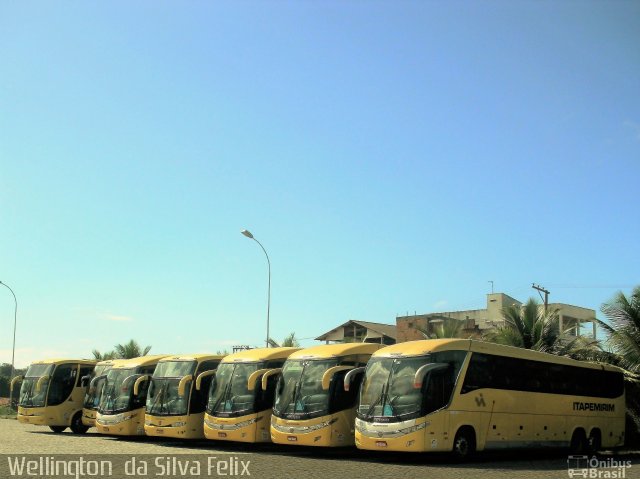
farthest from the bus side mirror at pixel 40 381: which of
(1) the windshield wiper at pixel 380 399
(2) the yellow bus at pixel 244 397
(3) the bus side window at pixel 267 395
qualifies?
(1) the windshield wiper at pixel 380 399

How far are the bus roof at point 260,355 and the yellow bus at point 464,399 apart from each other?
15.1 ft

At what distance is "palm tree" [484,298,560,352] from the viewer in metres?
29.5

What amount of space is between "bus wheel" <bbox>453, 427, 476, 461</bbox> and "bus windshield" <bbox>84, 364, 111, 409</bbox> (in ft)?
52.8

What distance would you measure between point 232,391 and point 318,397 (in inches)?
137

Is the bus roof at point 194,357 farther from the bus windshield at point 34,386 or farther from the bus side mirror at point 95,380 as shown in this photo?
the bus windshield at point 34,386

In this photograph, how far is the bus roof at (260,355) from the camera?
2211cm

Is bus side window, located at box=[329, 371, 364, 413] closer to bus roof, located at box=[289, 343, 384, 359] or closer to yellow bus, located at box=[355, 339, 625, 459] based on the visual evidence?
bus roof, located at box=[289, 343, 384, 359]

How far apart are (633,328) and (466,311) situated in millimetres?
33035

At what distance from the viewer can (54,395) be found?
3062 cm

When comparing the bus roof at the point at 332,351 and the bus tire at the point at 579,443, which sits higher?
the bus roof at the point at 332,351

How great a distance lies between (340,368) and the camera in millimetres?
19609


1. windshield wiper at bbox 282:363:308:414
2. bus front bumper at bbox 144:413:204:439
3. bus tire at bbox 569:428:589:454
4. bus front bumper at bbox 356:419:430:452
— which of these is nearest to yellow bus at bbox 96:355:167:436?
bus front bumper at bbox 144:413:204:439

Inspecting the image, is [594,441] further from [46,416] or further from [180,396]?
[46,416]

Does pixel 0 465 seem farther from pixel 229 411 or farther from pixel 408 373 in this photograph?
pixel 408 373
